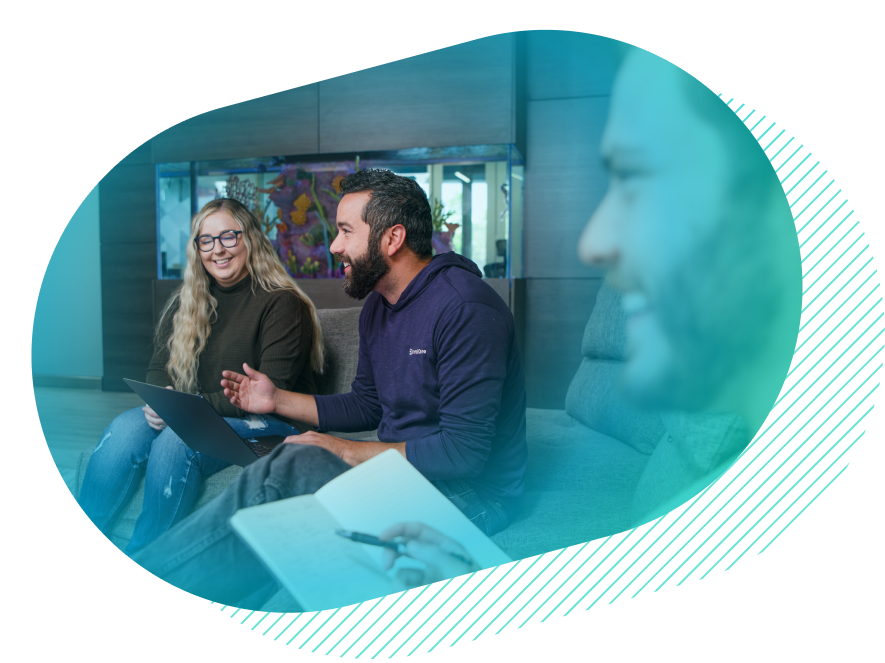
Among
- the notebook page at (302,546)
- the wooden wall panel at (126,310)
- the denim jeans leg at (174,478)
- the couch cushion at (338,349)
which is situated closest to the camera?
the notebook page at (302,546)

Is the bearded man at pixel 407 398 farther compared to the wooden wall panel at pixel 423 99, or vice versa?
the wooden wall panel at pixel 423 99

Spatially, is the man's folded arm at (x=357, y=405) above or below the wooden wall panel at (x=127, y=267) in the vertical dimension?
below

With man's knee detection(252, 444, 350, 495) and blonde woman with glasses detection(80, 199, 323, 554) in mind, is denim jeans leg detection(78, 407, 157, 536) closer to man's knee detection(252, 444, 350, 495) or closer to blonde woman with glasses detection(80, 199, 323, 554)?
blonde woman with glasses detection(80, 199, 323, 554)

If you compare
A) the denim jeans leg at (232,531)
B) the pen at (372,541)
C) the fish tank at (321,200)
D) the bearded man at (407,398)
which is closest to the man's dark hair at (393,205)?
the bearded man at (407,398)

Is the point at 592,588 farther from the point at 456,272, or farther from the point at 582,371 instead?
the point at 456,272

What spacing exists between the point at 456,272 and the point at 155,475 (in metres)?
0.74

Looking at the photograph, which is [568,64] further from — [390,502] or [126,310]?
[126,310]

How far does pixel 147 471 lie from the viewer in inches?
56.5

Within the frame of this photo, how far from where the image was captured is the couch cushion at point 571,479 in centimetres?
145

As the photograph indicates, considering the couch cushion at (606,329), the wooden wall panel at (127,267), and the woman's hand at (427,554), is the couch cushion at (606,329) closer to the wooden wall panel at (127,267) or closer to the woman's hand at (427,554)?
the woman's hand at (427,554)

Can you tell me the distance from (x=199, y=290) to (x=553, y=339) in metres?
0.73

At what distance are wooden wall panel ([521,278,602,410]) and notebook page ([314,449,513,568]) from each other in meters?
0.28

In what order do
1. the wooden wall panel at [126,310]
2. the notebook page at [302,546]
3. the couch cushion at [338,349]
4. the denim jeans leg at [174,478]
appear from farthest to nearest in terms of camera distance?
the couch cushion at [338,349], the wooden wall panel at [126,310], the denim jeans leg at [174,478], the notebook page at [302,546]

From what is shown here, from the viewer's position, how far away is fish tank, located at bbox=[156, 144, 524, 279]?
1.49 metres
